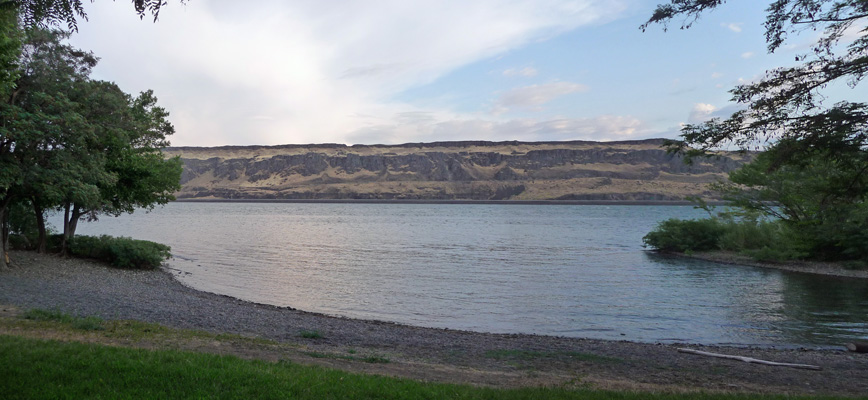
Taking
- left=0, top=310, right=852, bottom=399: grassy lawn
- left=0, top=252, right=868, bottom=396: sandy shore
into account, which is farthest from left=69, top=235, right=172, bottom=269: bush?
left=0, top=310, right=852, bottom=399: grassy lawn

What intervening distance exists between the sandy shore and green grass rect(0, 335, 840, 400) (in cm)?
130

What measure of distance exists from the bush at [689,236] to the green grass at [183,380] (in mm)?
36537

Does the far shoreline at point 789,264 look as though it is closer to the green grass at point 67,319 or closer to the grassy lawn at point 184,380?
the grassy lawn at point 184,380

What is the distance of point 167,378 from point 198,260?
29.9 metres

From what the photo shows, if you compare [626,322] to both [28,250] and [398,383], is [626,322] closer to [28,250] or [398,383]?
[398,383]

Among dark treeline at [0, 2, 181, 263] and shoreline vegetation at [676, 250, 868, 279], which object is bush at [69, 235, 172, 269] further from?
Result: shoreline vegetation at [676, 250, 868, 279]

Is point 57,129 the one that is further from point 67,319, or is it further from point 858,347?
point 858,347

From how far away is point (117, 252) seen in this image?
23.9m

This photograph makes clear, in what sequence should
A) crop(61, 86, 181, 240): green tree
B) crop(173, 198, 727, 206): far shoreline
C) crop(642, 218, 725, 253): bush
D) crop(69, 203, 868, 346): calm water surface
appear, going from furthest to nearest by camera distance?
1. crop(173, 198, 727, 206): far shoreline
2. crop(642, 218, 725, 253): bush
3. crop(61, 86, 181, 240): green tree
4. crop(69, 203, 868, 346): calm water surface

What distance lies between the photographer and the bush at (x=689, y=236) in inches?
1603

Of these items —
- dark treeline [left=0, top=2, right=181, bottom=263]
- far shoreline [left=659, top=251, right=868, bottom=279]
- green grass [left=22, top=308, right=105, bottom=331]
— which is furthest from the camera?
far shoreline [left=659, top=251, right=868, bottom=279]

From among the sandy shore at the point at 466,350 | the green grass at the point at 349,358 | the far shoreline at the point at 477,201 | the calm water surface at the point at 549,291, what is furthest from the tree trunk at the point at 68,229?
the far shoreline at the point at 477,201

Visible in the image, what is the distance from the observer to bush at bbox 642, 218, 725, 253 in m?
40.7

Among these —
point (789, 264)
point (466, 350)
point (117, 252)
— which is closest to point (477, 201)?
point (789, 264)
